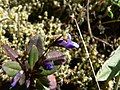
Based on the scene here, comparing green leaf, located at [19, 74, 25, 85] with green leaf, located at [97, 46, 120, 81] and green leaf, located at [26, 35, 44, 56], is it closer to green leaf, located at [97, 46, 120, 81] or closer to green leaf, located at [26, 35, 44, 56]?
green leaf, located at [26, 35, 44, 56]

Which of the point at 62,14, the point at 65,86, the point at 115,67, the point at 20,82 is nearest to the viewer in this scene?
the point at 20,82

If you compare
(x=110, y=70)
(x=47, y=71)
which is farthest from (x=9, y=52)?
(x=110, y=70)

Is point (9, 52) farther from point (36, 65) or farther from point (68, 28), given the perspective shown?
point (68, 28)

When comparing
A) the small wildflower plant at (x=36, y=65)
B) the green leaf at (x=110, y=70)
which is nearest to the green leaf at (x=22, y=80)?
the small wildflower plant at (x=36, y=65)

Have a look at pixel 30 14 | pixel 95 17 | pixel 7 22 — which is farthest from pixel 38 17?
pixel 95 17

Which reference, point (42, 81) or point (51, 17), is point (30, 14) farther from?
point (42, 81)

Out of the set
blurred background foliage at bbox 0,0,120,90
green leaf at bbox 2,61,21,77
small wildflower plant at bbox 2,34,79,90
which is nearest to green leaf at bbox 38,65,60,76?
small wildflower plant at bbox 2,34,79,90

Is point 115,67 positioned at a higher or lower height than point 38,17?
lower
